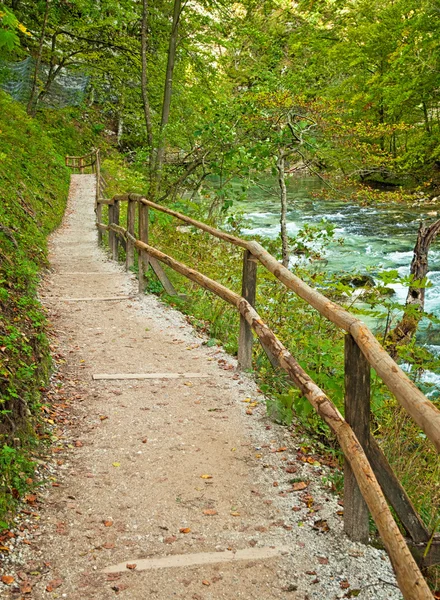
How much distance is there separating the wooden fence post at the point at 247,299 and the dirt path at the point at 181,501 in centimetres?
18

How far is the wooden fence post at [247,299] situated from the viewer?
4.90 meters

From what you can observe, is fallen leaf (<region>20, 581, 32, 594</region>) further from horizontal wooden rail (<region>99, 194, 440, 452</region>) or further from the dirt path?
horizontal wooden rail (<region>99, 194, 440, 452</region>)

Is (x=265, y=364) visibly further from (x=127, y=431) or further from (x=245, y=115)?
(x=245, y=115)

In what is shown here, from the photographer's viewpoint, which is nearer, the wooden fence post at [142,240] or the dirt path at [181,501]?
the dirt path at [181,501]

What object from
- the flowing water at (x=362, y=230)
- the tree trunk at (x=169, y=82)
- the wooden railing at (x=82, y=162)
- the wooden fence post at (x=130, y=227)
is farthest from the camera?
the wooden railing at (x=82, y=162)

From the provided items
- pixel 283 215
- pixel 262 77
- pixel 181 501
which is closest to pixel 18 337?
pixel 181 501

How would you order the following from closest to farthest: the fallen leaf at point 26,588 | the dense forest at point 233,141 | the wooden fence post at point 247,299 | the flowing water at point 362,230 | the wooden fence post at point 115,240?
the fallen leaf at point 26,588 < the dense forest at point 233,141 < the wooden fence post at point 247,299 < the wooden fence post at point 115,240 < the flowing water at point 362,230

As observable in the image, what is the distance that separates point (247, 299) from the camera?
4.99 m

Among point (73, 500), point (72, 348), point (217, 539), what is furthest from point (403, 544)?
point (72, 348)

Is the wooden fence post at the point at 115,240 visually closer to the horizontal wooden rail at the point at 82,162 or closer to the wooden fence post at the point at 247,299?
the wooden fence post at the point at 247,299

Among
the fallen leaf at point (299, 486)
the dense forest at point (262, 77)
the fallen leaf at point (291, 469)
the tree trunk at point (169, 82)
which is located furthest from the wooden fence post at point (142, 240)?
the tree trunk at point (169, 82)

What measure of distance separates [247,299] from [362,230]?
1448 cm

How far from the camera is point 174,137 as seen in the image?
39.1 ft

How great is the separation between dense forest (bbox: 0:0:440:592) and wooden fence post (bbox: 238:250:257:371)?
0.63ft
